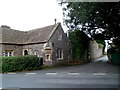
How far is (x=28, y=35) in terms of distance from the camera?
1591cm

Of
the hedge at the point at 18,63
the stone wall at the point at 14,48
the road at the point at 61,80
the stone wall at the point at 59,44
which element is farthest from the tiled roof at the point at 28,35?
the road at the point at 61,80

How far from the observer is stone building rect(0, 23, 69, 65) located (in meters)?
13.5

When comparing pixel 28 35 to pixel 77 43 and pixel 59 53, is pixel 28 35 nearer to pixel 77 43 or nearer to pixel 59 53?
pixel 59 53

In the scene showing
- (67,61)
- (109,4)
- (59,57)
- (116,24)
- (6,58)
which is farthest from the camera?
(67,61)

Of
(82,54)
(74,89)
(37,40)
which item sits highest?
(37,40)

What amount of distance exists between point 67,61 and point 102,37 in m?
6.30

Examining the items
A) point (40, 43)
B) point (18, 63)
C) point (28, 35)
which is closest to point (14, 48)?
point (28, 35)

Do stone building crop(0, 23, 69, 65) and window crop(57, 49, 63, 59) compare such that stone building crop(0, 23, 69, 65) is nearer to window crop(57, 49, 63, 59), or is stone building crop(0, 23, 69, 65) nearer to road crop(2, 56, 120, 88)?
window crop(57, 49, 63, 59)

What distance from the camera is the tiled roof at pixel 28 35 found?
1397cm

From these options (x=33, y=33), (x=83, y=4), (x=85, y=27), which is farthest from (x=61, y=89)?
(x=33, y=33)

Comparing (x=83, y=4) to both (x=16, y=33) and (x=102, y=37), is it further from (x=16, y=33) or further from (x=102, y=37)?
(x=16, y=33)

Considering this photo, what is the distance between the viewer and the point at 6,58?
939 centimetres

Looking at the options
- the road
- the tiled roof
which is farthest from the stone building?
the road

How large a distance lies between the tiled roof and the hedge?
4014 mm
